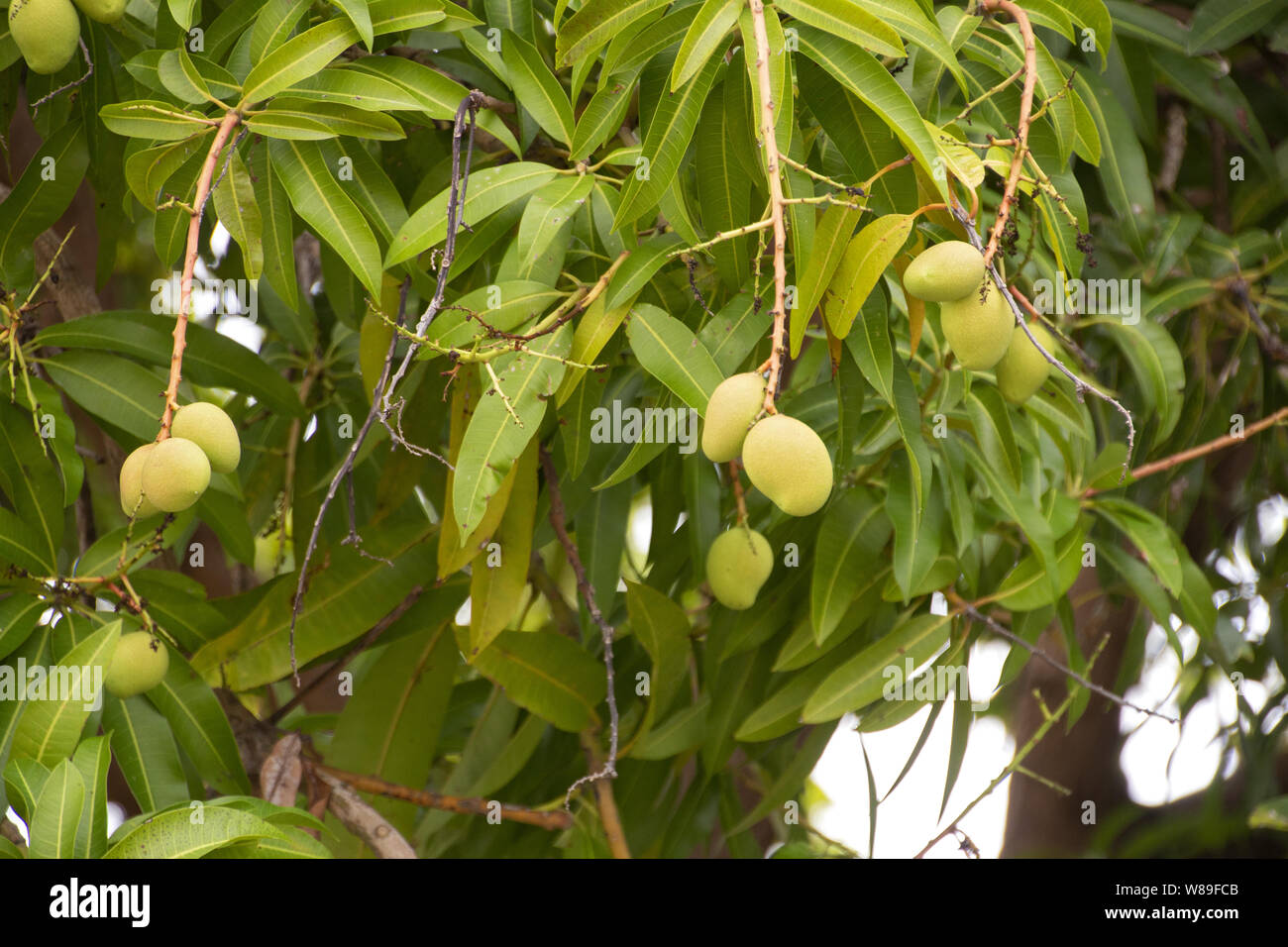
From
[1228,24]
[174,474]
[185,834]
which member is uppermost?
[1228,24]

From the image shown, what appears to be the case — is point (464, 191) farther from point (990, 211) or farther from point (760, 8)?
point (990, 211)

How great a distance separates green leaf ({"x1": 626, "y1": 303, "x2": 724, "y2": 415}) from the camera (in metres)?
1.03

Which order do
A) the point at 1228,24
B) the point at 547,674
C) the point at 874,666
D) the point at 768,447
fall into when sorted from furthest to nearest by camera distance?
the point at 1228,24
the point at 547,674
the point at 874,666
the point at 768,447

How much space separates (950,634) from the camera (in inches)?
61.3

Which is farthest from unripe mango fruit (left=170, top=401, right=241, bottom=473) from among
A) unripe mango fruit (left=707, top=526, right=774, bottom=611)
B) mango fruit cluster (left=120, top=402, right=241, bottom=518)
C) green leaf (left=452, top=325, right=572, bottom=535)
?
unripe mango fruit (left=707, top=526, right=774, bottom=611)

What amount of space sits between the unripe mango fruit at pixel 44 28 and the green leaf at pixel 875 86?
68 cm

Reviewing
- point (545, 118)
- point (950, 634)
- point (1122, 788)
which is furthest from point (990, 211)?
point (1122, 788)

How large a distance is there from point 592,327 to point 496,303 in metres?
0.09

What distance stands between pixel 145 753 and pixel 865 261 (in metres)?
0.96

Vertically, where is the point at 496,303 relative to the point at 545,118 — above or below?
below

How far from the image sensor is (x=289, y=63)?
108 cm

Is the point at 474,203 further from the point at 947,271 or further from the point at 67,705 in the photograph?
the point at 67,705

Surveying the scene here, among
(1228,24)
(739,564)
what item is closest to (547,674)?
(739,564)

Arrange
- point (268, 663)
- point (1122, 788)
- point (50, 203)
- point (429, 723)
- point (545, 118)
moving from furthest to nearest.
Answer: point (1122, 788) < point (429, 723) < point (268, 663) < point (50, 203) < point (545, 118)
